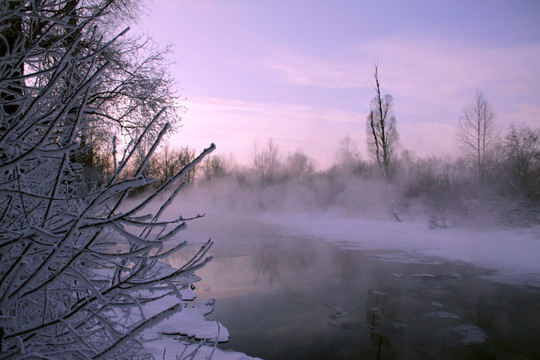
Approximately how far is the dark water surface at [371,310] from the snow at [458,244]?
39.3 inches

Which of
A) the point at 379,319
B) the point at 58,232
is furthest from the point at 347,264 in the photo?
the point at 58,232

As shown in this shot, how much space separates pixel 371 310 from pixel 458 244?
10807mm

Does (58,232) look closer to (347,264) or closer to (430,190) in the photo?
(347,264)

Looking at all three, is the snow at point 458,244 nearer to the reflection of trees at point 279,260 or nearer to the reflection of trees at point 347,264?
the reflection of trees at point 347,264

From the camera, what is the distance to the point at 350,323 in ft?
23.6

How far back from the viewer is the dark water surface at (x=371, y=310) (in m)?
6.07

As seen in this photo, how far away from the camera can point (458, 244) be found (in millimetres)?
16594

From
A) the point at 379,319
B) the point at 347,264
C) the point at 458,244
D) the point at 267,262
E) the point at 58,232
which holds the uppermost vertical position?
the point at 58,232

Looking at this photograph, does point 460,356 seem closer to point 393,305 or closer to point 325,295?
point 393,305

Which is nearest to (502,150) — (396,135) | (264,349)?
(396,135)

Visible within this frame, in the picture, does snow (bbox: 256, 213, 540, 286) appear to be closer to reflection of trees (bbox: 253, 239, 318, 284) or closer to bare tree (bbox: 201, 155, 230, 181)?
reflection of trees (bbox: 253, 239, 318, 284)

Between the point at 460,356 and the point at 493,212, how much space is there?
15914 mm

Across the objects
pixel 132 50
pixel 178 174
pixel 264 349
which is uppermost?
pixel 132 50

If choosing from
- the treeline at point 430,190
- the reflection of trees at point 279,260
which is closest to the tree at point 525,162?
the treeline at point 430,190
